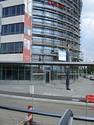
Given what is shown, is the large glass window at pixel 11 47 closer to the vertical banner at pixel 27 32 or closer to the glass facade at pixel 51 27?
the vertical banner at pixel 27 32

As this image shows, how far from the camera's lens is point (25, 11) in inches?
2598

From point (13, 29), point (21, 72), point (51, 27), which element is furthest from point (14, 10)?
point (51, 27)

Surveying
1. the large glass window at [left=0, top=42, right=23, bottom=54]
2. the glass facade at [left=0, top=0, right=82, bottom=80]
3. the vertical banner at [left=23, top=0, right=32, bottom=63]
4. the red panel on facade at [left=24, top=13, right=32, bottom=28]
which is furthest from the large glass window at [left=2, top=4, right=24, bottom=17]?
the large glass window at [left=0, top=42, right=23, bottom=54]

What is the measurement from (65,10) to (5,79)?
4229 cm

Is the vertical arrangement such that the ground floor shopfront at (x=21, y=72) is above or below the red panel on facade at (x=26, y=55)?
below

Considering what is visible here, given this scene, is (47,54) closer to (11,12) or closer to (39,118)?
(11,12)

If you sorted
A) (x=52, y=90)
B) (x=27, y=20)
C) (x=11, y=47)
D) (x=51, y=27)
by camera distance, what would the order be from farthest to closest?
(x=51, y=27) < (x=27, y=20) < (x=11, y=47) < (x=52, y=90)

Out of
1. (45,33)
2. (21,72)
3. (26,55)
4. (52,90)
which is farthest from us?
(45,33)

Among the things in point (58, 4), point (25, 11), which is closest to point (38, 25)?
point (58, 4)

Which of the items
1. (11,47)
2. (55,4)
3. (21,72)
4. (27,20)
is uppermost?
(55,4)

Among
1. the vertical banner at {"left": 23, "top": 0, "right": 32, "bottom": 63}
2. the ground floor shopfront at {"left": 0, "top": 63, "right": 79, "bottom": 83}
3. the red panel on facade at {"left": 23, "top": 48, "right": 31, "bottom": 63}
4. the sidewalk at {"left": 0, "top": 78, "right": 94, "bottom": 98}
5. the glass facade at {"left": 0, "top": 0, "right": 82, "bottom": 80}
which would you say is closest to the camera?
the sidewalk at {"left": 0, "top": 78, "right": 94, "bottom": 98}

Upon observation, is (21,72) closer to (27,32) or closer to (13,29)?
(27,32)

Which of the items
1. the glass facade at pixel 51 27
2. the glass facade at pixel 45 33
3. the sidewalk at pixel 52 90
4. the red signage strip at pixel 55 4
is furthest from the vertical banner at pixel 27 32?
the red signage strip at pixel 55 4

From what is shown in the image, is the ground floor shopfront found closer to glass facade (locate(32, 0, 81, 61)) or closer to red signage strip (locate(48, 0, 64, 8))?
glass facade (locate(32, 0, 81, 61))
